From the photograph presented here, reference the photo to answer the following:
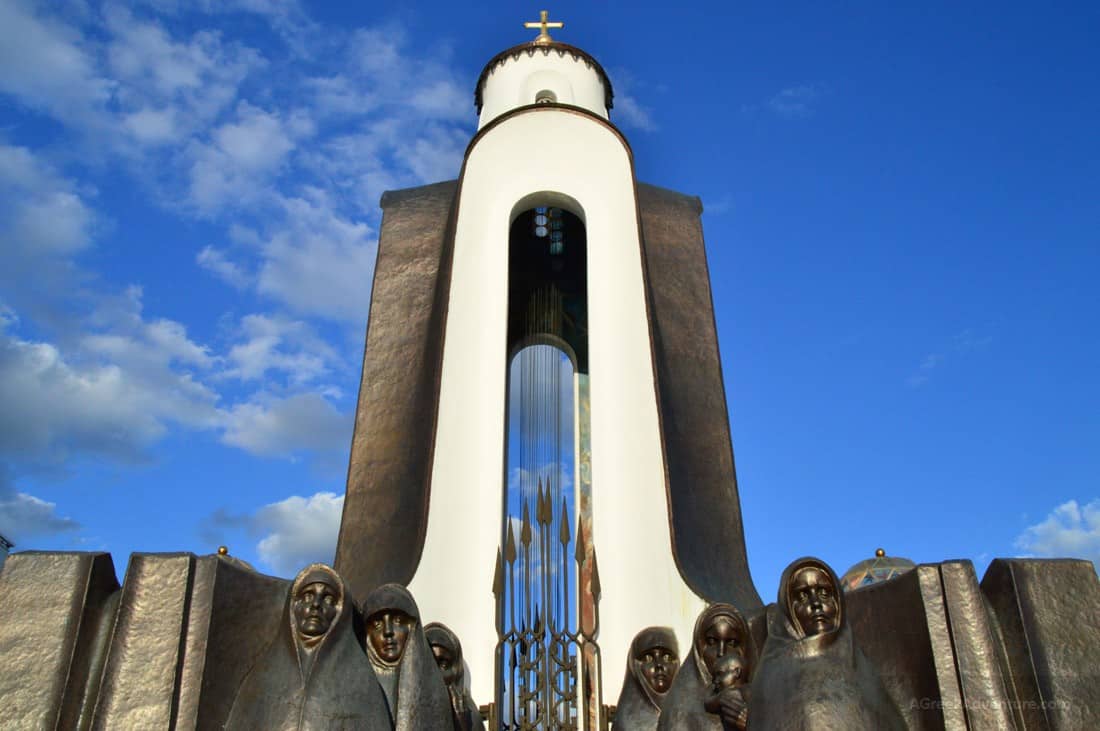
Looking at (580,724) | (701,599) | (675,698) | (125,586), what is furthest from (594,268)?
(125,586)

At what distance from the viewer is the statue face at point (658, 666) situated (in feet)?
13.8

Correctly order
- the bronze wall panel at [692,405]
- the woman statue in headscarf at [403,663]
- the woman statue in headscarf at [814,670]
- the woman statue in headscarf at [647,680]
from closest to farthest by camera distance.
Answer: the woman statue in headscarf at [814,670], the woman statue in headscarf at [403,663], the woman statue in headscarf at [647,680], the bronze wall panel at [692,405]

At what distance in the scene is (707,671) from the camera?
351 cm

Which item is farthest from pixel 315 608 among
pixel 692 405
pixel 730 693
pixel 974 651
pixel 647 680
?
pixel 692 405

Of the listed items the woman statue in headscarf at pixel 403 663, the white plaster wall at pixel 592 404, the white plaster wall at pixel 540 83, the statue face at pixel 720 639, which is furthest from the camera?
the white plaster wall at pixel 540 83

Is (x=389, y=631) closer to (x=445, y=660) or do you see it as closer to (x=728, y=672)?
(x=445, y=660)

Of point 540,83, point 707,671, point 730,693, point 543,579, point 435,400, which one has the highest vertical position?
point 540,83

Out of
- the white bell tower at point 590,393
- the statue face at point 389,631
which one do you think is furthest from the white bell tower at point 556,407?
the statue face at point 389,631

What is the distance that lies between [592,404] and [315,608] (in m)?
4.29

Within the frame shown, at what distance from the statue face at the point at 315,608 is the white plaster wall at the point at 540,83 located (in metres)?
7.39

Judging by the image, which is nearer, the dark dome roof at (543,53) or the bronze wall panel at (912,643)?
the bronze wall panel at (912,643)

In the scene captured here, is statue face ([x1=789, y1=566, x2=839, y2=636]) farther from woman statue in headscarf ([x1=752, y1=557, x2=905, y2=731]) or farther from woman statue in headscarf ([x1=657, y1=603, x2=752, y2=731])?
woman statue in headscarf ([x1=657, y1=603, x2=752, y2=731])

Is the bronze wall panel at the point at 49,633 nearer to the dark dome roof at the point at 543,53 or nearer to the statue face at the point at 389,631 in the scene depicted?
the statue face at the point at 389,631

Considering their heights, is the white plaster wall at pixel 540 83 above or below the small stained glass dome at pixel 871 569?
above
